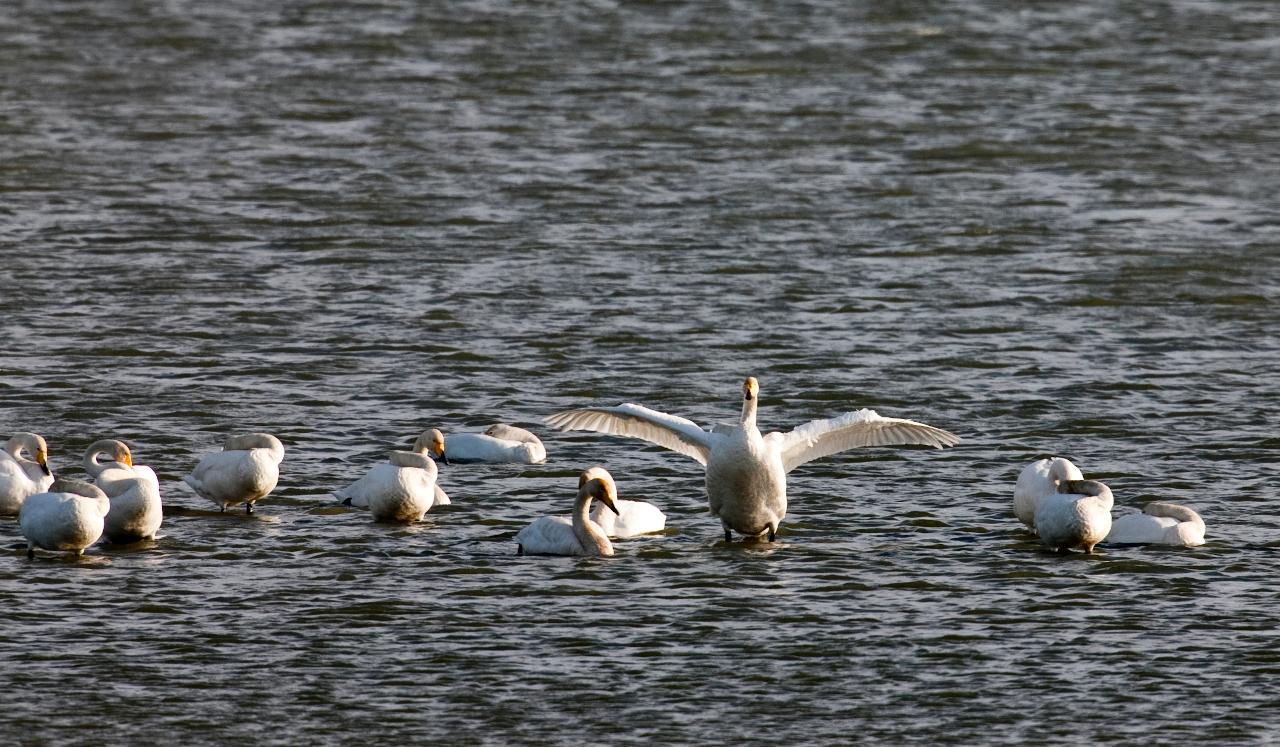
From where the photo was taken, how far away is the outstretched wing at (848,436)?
15.2 metres

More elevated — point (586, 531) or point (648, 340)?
point (586, 531)

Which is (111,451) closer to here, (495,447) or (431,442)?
(431,442)

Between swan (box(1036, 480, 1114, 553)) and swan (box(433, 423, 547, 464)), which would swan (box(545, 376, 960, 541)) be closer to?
swan (box(433, 423, 547, 464))

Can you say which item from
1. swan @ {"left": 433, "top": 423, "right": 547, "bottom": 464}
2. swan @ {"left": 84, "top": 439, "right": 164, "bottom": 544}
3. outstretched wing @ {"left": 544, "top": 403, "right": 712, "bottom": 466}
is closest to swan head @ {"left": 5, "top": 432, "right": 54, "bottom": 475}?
swan @ {"left": 84, "top": 439, "right": 164, "bottom": 544}

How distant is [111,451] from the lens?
15.4 metres

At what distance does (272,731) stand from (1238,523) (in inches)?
264

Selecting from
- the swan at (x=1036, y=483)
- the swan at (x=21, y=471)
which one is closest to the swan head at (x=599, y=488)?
the swan at (x=1036, y=483)

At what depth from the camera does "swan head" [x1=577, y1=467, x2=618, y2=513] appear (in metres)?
14.3

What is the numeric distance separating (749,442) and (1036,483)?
1742 mm

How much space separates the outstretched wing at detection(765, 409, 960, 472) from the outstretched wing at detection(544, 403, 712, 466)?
0.52m

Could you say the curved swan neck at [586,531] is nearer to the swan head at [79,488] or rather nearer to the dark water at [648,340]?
the dark water at [648,340]

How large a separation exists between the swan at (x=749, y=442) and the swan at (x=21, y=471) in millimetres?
3167

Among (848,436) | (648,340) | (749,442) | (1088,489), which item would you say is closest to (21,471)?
(749,442)

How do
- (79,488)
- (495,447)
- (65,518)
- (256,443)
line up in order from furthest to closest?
(495,447) → (256,443) → (79,488) → (65,518)
